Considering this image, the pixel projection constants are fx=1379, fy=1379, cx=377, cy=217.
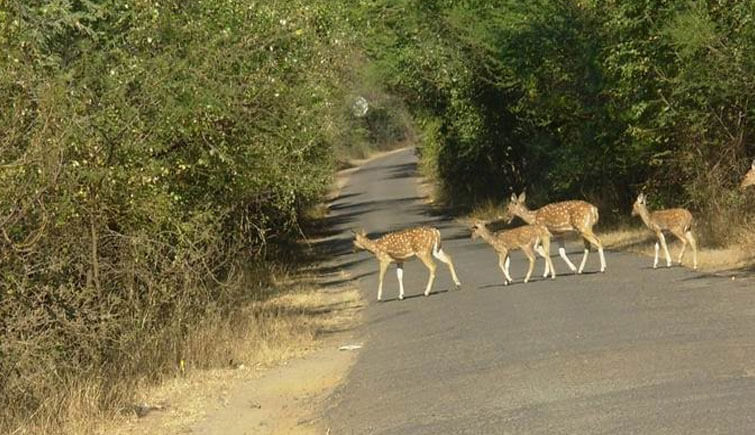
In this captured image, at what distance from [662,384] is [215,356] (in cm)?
731

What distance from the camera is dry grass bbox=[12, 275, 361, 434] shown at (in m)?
13.6

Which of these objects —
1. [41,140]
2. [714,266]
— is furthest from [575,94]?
[41,140]

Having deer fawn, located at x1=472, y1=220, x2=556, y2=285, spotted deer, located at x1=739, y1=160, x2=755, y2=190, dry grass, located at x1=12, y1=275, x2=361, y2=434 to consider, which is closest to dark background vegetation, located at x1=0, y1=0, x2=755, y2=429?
dry grass, located at x1=12, y1=275, x2=361, y2=434

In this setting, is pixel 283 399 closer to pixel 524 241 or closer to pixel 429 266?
pixel 429 266

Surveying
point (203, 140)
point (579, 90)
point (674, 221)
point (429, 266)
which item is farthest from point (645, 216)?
point (579, 90)

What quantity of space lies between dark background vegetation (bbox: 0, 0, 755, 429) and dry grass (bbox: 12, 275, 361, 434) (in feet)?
0.65

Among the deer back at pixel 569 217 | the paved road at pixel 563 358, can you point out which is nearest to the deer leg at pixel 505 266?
the paved road at pixel 563 358

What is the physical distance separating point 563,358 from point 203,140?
281 inches

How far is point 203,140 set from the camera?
1909 cm

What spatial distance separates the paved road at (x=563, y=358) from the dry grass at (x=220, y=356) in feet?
3.21

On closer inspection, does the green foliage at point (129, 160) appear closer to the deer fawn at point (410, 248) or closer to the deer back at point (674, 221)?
the deer fawn at point (410, 248)

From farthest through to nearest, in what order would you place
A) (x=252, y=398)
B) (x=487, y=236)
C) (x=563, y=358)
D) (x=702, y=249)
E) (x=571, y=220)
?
(x=702, y=249) → (x=487, y=236) → (x=571, y=220) → (x=252, y=398) → (x=563, y=358)

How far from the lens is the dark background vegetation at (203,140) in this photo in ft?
46.4

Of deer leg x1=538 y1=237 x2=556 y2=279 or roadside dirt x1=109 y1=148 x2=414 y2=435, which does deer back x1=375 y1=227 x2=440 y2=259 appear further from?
roadside dirt x1=109 y1=148 x2=414 y2=435
